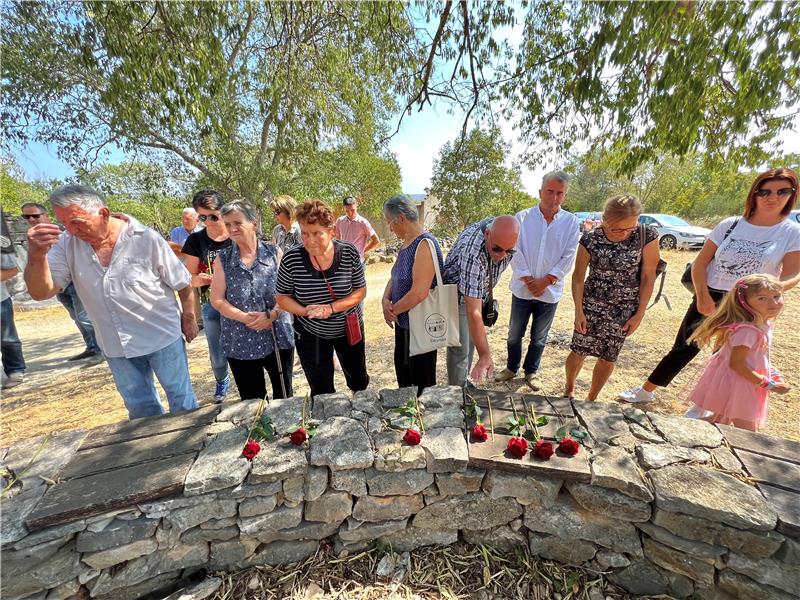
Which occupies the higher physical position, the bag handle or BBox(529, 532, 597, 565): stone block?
the bag handle

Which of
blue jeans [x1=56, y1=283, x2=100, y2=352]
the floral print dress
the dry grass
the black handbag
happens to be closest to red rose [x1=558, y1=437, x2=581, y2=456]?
the dry grass

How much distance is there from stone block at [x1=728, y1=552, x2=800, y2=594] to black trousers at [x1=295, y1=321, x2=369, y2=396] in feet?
7.11

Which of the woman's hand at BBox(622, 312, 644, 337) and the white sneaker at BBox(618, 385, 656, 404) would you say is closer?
the woman's hand at BBox(622, 312, 644, 337)

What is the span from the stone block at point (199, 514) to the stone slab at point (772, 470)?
244cm

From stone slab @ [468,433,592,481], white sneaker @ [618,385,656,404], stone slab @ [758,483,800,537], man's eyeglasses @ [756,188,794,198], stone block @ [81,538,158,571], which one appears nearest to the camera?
stone slab @ [758,483,800,537]

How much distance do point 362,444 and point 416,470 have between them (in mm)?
299

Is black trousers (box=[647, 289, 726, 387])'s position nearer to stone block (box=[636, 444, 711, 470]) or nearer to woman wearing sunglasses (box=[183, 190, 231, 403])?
stone block (box=[636, 444, 711, 470])

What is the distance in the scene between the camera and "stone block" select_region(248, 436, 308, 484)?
155 cm

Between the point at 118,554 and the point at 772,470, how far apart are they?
3010mm

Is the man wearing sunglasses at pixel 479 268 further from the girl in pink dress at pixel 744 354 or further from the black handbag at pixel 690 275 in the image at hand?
the black handbag at pixel 690 275

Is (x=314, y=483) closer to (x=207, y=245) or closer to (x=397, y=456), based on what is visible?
(x=397, y=456)

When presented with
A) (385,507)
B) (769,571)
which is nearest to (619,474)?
(769,571)

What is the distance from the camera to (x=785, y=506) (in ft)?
4.53

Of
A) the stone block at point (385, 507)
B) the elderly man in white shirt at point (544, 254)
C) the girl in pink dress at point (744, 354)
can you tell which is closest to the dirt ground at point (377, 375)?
the girl in pink dress at point (744, 354)
